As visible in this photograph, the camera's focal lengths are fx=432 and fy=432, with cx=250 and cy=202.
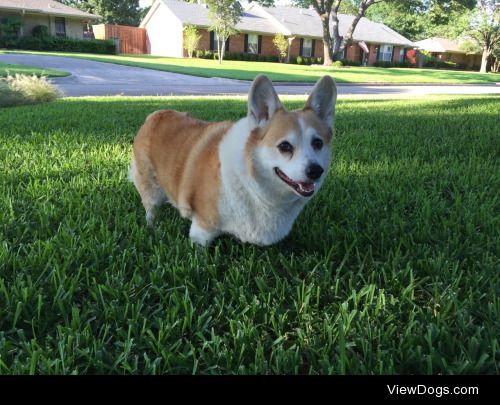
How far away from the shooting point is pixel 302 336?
1901 mm

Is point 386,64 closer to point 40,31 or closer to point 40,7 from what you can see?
point 40,31

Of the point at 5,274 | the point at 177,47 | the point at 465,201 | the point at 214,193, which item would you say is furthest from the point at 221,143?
the point at 177,47

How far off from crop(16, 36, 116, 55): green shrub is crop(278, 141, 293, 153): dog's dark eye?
40.0 meters

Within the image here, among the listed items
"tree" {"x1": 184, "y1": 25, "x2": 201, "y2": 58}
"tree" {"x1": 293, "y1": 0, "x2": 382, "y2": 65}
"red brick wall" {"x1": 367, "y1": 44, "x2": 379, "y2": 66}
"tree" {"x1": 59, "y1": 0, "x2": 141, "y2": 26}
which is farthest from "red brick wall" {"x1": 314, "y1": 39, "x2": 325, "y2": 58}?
"tree" {"x1": 59, "y1": 0, "x2": 141, "y2": 26}

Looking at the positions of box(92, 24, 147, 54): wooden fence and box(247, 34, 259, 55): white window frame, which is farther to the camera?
box(92, 24, 147, 54): wooden fence

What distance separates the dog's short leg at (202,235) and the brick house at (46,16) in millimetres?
42042

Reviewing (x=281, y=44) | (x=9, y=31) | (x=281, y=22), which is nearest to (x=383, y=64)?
(x=281, y=22)

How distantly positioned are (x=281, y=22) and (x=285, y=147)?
1951 inches

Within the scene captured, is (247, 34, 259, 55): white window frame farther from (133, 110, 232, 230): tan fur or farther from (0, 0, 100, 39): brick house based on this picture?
(133, 110, 232, 230): tan fur

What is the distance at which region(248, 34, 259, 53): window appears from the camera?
150 ft

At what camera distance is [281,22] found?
4772 cm

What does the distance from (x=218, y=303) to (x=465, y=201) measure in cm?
233

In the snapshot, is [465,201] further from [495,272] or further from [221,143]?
[221,143]
